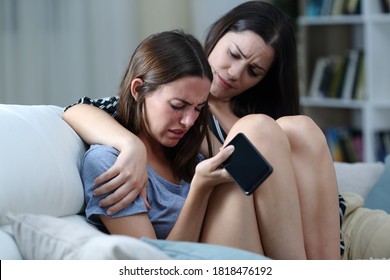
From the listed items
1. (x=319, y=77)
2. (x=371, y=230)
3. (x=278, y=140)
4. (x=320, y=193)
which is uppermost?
(x=278, y=140)

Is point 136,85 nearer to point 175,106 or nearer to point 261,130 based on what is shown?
point 175,106

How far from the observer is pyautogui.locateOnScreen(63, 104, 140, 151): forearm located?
1593 millimetres

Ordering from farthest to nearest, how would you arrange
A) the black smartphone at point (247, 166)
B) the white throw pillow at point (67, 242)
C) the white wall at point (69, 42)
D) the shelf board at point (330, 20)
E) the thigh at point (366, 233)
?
1. the shelf board at point (330, 20)
2. the white wall at point (69, 42)
3. the thigh at point (366, 233)
4. the black smartphone at point (247, 166)
5. the white throw pillow at point (67, 242)

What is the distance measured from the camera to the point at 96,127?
1.63 metres

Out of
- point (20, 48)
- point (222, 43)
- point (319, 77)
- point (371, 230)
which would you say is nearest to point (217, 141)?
point (222, 43)

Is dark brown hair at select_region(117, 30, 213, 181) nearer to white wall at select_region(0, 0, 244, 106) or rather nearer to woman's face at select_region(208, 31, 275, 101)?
woman's face at select_region(208, 31, 275, 101)

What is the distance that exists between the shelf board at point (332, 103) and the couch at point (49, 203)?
95.4 inches

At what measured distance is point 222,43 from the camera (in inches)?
81.7

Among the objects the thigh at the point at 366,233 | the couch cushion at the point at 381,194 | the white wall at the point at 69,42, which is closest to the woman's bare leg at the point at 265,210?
the thigh at the point at 366,233

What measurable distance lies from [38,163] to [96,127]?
0.64ft

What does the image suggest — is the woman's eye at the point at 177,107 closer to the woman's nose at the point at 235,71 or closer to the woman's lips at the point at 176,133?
the woman's lips at the point at 176,133

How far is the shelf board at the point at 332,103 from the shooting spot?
12.8 feet
